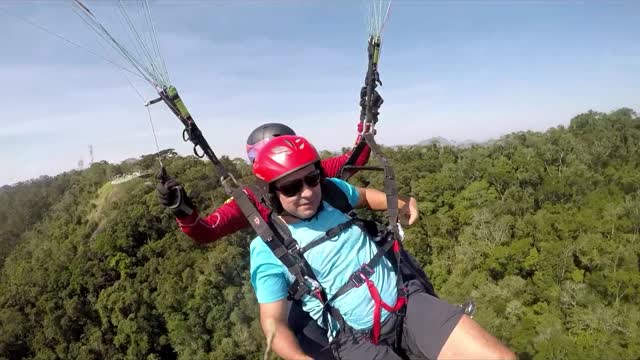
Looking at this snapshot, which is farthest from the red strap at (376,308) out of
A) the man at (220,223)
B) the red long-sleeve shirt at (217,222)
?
the red long-sleeve shirt at (217,222)

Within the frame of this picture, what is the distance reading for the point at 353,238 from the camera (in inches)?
123

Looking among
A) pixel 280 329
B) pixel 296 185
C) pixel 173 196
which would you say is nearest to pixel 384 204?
pixel 296 185

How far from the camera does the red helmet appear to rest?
3023 millimetres

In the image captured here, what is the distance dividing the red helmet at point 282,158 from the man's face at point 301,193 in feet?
0.20

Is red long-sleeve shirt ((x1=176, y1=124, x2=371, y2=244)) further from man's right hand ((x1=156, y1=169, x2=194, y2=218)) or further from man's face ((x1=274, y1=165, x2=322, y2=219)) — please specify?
man's face ((x1=274, y1=165, x2=322, y2=219))

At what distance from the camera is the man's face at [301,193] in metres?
3.08

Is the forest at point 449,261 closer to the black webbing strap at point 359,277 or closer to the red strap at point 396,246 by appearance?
the red strap at point 396,246

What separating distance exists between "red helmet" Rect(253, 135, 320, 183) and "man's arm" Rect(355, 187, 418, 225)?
2.68 feet

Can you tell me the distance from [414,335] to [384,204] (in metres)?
1.12

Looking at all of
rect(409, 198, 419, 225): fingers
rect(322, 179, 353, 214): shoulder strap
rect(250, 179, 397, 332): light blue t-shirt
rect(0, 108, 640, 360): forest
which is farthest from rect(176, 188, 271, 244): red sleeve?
rect(0, 108, 640, 360): forest

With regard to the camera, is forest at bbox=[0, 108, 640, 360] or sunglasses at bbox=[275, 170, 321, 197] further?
forest at bbox=[0, 108, 640, 360]

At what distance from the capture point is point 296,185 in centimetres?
309

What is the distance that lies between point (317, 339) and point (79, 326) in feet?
163

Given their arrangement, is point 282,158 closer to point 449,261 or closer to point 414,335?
point 414,335
